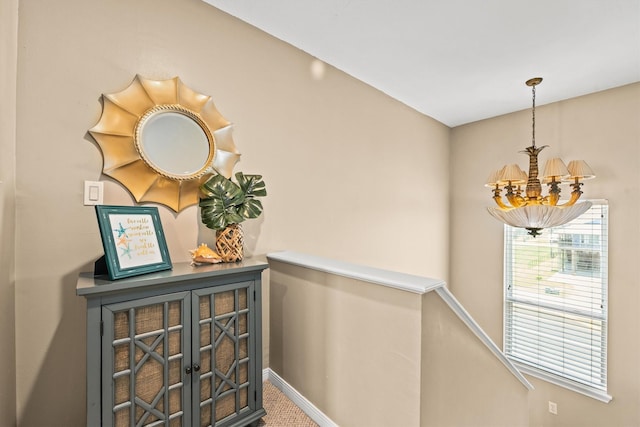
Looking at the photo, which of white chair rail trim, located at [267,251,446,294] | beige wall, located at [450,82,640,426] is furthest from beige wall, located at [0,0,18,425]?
beige wall, located at [450,82,640,426]

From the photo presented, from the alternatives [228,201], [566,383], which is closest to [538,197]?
[566,383]

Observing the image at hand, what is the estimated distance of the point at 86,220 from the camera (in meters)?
1.45

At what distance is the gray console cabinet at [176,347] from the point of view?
1090 mm

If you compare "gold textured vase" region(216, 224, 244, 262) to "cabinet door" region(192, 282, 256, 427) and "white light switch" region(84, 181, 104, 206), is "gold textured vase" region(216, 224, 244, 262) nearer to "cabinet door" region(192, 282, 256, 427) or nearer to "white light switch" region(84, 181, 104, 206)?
"cabinet door" region(192, 282, 256, 427)

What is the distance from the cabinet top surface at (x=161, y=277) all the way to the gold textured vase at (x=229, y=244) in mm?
68

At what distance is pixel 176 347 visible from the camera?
4.15 ft

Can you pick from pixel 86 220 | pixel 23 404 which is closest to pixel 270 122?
pixel 86 220

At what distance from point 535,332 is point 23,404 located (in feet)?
14.1

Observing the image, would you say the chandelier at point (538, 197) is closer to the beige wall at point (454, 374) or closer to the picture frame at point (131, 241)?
the beige wall at point (454, 374)

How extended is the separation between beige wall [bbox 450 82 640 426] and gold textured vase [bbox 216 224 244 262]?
10.3ft

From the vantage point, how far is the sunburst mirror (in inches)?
58.9

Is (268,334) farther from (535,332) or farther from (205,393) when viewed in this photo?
(535,332)

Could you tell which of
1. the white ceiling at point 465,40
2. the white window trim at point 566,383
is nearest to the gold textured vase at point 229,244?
the white ceiling at point 465,40

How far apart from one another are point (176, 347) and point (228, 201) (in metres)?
0.72
